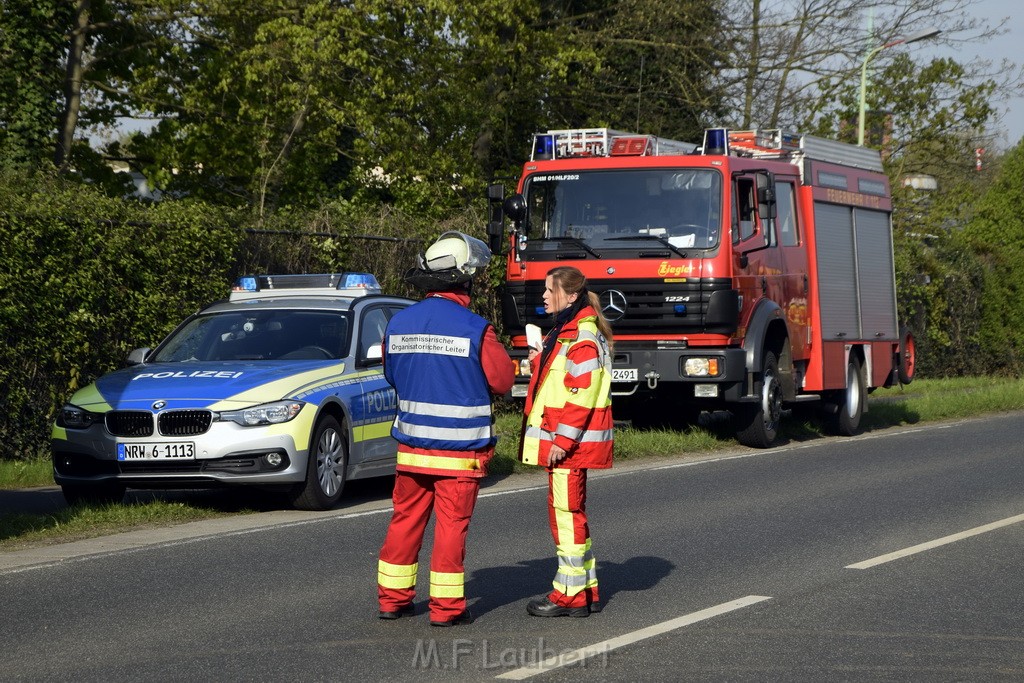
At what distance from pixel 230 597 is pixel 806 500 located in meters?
Result: 5.75

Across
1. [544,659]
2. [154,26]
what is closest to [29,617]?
[544,659]

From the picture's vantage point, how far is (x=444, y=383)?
7.01m

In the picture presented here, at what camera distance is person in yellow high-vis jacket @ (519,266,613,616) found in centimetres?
720

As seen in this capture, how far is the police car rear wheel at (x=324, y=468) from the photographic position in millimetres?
11258

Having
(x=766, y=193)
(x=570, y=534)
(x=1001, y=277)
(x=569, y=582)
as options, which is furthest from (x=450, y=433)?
(x=1001, y=277)

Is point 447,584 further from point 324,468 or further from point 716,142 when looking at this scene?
point 716,142

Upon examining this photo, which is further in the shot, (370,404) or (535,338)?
(370,404)

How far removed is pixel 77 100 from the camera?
28203 mm

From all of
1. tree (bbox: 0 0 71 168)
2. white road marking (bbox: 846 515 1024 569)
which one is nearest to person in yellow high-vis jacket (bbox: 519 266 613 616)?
white road marking (bbox: 846 515 1024 569)

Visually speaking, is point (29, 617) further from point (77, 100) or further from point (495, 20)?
point (77, 100)

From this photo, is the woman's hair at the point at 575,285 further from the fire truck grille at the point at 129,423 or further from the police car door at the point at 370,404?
the fire truck grille at the point at 129,423

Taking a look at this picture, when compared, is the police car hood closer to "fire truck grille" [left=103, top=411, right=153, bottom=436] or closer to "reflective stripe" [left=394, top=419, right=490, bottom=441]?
"fire truck grille" [left=103, top=411, right=153, bottom=436]

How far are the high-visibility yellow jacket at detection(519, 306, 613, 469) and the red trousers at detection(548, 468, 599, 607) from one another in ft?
0.28

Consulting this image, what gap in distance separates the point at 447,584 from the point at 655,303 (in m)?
9.62
